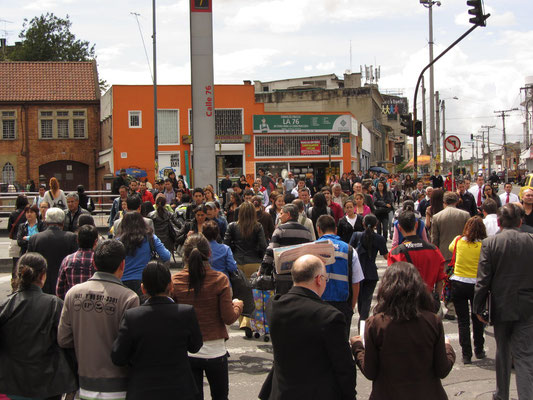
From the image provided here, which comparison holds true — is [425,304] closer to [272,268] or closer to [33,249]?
[272,268]

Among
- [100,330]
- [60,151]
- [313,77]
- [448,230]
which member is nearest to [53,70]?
[60,151]

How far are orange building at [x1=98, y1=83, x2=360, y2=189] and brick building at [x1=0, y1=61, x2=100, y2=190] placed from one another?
4609 mm

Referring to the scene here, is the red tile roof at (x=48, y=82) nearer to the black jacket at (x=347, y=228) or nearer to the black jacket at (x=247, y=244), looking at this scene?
the black jacket at (x=347, y=228)

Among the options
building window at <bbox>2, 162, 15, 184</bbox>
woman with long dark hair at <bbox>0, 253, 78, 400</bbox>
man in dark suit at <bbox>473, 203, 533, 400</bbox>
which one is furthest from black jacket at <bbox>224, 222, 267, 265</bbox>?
building window at <bbox>2, 162, 15, 184</bbox>

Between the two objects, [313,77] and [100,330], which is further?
[313,77]

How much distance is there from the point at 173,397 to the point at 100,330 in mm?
709

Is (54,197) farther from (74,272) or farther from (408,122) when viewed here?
(408,122)

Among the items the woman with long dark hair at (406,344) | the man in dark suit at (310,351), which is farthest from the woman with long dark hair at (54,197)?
the woman with long dark hair at (406,344)

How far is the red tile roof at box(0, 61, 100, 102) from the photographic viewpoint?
42.2m

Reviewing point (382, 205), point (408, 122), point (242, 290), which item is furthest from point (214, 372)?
point (408, 122)

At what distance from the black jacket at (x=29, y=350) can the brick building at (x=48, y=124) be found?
128 feet

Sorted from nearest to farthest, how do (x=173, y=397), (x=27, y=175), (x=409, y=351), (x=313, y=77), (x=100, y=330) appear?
(x=409, y=351) < (x=173, y=397) < (x=100, y=330) < (x=27, y=175) < (x=313, y=77)

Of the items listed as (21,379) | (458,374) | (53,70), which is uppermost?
(53,70)

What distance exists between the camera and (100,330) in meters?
4.26
